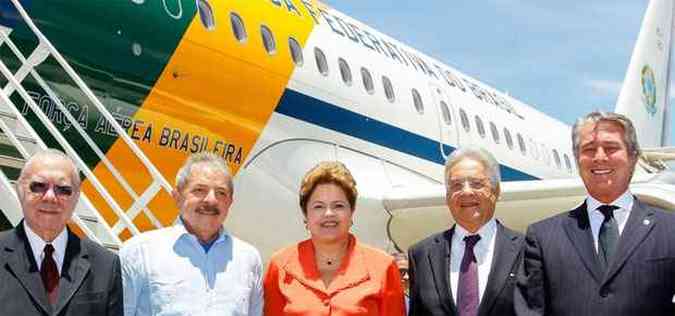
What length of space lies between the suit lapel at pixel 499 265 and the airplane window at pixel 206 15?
531 centimetres

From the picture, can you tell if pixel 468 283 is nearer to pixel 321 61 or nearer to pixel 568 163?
pixel 321 61

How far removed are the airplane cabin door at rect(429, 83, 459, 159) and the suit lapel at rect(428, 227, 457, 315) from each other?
8853 millimetres

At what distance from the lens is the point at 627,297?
3.76m

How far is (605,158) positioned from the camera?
12.8 feet

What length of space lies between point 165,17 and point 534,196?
14.7 ft

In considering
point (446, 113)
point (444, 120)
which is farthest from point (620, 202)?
point (446, 113)

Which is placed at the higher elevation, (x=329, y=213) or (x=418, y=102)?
(x=418, y=102)

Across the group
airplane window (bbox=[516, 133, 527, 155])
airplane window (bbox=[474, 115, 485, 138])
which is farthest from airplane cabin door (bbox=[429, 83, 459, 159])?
airplane window (bbox=[516, 133, 527, 155])

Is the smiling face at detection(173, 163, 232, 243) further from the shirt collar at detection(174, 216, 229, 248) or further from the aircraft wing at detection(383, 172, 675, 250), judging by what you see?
the aircraft wing at detection(383, 172, 675, 250)

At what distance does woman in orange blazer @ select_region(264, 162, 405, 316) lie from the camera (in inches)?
161

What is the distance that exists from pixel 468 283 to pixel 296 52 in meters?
6.65

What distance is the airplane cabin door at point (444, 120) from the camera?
13.4 m

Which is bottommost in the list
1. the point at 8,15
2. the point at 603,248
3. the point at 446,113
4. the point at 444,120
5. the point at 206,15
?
the point at 603,248

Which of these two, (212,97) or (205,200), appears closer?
(205,200)
